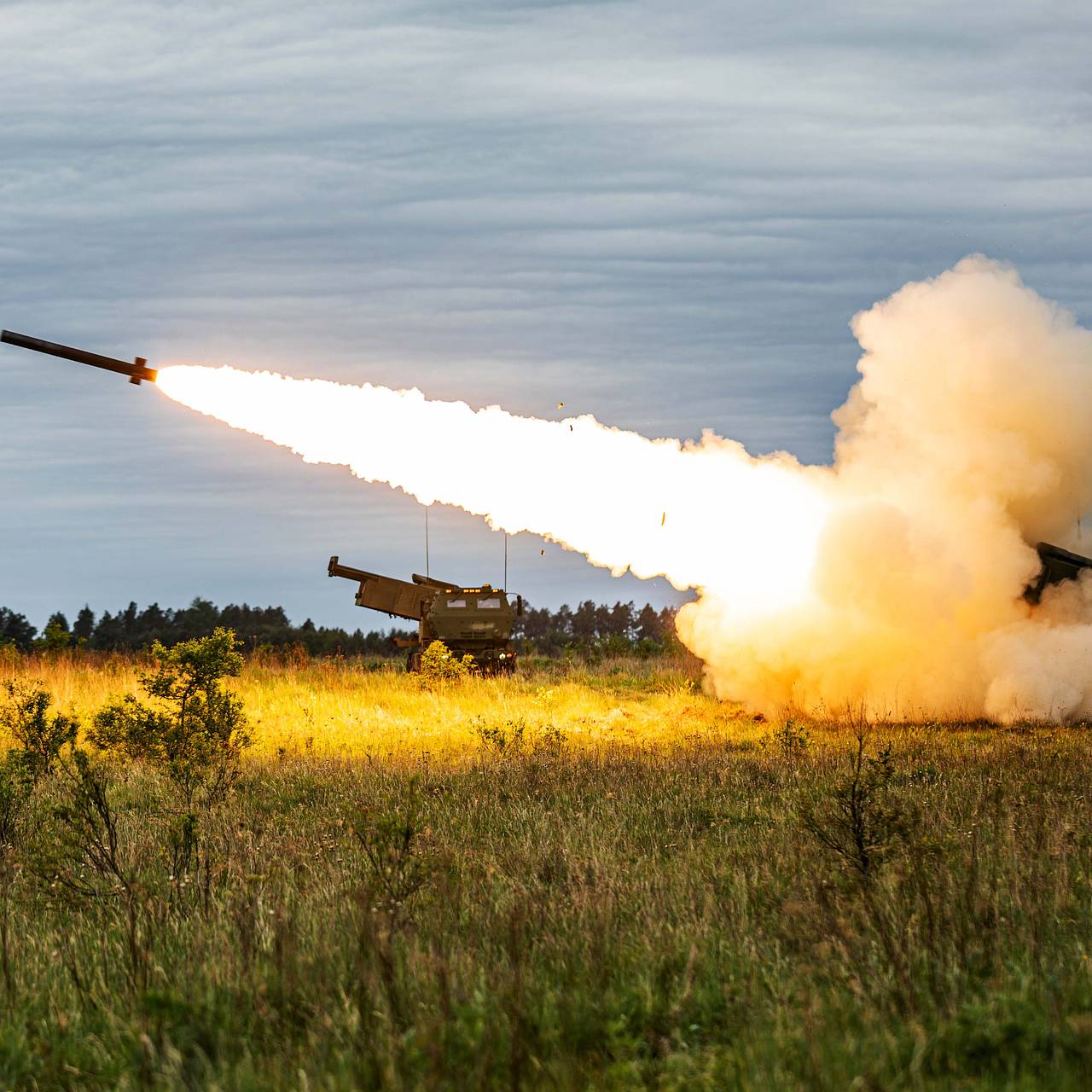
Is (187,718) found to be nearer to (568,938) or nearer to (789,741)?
(789,741)

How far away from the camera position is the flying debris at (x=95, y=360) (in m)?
21.8

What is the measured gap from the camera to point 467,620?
119ft

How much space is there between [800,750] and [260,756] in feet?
25.5

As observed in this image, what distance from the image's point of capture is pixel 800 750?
58.6 ft

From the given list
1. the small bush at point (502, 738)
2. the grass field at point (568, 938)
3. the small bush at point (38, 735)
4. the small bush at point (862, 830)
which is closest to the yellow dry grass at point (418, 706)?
the small bush at point (502, 738)

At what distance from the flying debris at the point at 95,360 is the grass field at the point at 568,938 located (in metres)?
9.00

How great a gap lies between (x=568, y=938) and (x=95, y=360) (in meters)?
16.9

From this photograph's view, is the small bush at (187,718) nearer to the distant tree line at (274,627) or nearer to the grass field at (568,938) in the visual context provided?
the grass field at (568,938)

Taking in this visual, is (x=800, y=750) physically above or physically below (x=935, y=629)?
below

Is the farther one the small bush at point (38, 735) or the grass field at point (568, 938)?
the small bush at point (38, 735)

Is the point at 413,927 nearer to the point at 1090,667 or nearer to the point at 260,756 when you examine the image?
the point at 260,756

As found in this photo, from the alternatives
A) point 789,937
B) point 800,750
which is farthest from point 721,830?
point 800,750

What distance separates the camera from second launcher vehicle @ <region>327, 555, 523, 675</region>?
118 feet

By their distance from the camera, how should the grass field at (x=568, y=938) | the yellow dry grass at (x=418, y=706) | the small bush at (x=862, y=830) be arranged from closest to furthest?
the grass field at (x=568, y=938) → the small bush at (x=862, y=830) → the yellow dry grass at (x=418, y=706)
